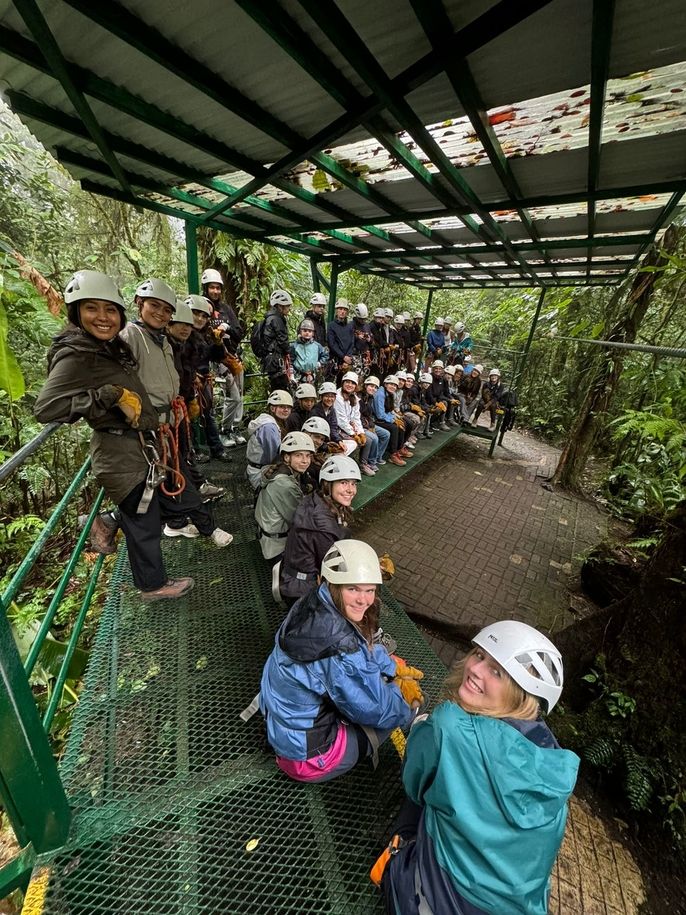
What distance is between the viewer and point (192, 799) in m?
1.83

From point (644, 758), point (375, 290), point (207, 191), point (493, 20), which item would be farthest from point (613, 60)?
point (375, 290)

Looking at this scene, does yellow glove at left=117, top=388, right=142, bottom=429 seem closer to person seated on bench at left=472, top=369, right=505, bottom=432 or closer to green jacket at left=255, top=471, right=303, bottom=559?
green jacket at left=255, top=471, right=303, bottom=559

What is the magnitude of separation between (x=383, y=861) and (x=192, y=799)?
0.99 meters

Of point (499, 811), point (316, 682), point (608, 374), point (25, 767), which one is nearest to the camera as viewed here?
point (499, 811)

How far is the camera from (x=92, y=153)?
355 cm

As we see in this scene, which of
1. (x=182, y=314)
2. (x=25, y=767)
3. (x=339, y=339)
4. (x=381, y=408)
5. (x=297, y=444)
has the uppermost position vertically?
(x=182, y=314)

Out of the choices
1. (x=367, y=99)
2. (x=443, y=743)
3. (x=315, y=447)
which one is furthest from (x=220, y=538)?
(x=367, y=99)

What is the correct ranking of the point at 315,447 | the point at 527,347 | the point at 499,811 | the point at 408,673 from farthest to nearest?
the point at 527,347 < the point at 315,447 < the point at 408,673 < the point at 499,811

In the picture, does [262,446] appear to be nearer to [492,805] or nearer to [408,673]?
[408,673]

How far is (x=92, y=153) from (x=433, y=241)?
16.2 feet

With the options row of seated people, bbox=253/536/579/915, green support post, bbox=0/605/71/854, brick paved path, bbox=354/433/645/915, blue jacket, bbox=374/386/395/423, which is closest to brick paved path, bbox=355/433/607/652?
brick paved path, bbox=354/433/645/915

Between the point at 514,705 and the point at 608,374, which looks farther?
the point at 608,374

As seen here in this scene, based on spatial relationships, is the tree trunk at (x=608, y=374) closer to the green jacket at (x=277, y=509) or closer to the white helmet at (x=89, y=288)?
the green jacket at (x=277, y=509)

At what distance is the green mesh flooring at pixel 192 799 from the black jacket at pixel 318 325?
5.24m
